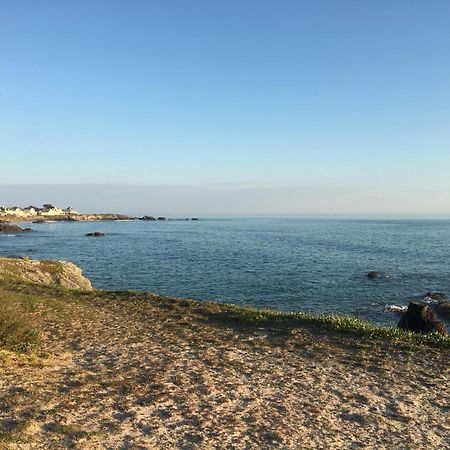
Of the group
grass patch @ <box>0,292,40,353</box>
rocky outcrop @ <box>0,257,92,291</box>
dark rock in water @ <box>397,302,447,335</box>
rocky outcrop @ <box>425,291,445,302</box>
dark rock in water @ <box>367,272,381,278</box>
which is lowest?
rocky outcrop @ <box>425,291,445,302</box>

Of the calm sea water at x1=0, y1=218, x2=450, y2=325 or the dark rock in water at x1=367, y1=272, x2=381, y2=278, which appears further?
the dark rock in water at x1=367, y1=272, x2=381, y2=278

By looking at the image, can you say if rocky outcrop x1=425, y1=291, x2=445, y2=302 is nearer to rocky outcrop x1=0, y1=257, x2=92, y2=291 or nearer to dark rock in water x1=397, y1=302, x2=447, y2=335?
dark rock in water x1=397, y1=302, x2=447, y2=335

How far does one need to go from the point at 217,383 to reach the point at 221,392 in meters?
0.65

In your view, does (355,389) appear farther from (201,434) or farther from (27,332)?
(27,332)

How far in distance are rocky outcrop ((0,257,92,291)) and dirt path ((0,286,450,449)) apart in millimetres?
17640

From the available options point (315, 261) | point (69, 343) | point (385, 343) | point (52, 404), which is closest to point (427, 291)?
point (315, 261)

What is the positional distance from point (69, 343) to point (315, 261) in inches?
2119

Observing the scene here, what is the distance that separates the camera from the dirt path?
28.5ft

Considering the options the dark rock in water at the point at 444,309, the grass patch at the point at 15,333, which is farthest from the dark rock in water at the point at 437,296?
the grass patch at the point at 15,333

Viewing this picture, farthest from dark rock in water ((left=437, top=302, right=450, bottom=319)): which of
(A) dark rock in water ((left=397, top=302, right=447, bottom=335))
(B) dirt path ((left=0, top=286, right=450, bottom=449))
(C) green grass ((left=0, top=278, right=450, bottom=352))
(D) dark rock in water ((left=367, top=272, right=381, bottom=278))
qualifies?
(B) dirt path ((left=0, top=286, right=450, bottom=449))

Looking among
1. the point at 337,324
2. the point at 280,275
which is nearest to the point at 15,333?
the point at 337,324

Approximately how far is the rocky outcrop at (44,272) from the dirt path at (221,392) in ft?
57.9

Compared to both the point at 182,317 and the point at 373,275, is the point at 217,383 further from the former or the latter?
the point at 373,275

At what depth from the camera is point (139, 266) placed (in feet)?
192
